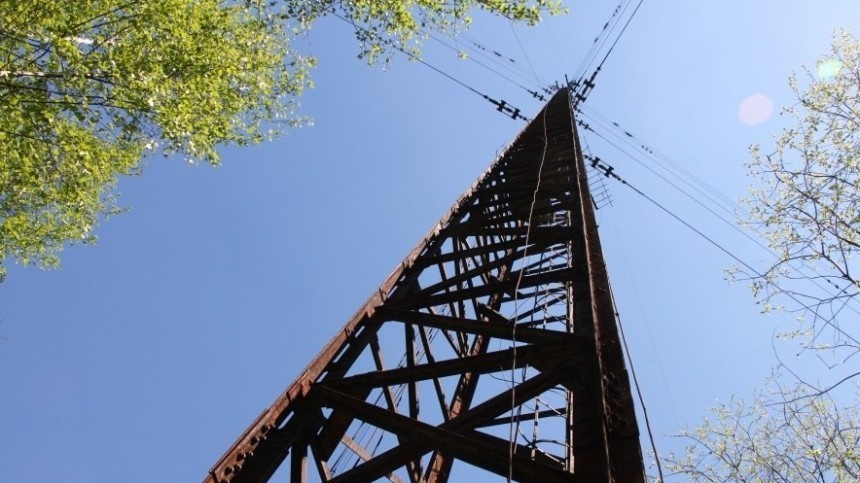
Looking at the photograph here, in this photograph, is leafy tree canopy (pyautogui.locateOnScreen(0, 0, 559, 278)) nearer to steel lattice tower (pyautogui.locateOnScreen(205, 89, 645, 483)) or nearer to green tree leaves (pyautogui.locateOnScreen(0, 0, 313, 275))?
green tree leaves (pyautogui.locateOnScreen(0, 0, 313, 275))

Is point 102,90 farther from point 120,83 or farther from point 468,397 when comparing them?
point 468,397

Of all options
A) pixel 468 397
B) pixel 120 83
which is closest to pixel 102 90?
pixel 120 83

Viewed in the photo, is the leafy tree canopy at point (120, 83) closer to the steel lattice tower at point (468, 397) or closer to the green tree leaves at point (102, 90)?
the green tree leaves at point (102, 90)

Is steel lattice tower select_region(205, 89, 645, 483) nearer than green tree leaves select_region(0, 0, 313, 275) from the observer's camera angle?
Yes

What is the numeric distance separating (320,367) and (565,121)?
12.5 meters

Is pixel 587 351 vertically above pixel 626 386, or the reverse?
pixel 587 351

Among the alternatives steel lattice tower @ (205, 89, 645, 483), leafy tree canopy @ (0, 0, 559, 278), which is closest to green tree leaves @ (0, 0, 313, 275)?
leafy tree canopy @ (0, 0, 559, 278)

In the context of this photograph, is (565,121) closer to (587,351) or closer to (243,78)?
(243,78)

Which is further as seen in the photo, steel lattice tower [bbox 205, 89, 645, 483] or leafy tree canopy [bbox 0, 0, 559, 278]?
leafy tree canopy [bbox 0, 0, 559, 278]

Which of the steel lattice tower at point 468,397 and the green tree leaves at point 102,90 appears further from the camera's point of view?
the green tree leaves at point 102,90

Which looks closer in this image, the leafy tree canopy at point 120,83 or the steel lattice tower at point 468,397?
the steel lattice tower at point 468,397

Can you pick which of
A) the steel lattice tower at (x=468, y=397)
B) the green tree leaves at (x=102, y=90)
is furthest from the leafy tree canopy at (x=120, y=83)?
the steel lattice tower at (x=468, y=397)

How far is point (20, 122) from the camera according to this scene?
7.80m

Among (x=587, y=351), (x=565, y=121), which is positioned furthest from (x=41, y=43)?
(x=565, y=121)
